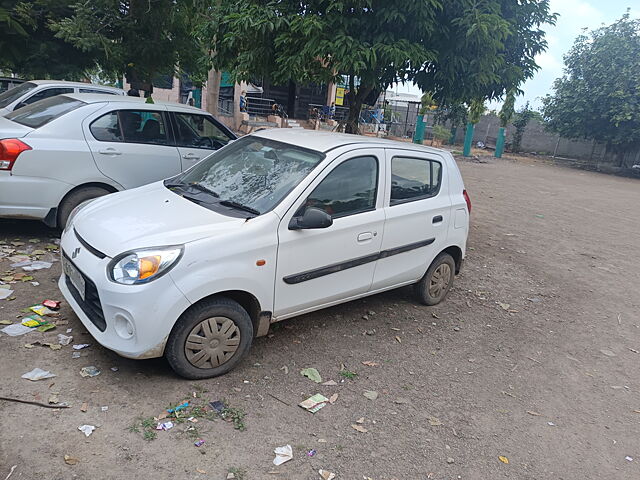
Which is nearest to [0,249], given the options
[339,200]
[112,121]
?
[112,121]

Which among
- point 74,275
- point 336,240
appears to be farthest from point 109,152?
point 336,240

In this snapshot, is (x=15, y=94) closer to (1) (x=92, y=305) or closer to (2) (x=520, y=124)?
(1) (x=92, y=305)

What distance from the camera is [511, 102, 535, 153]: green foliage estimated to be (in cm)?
3281

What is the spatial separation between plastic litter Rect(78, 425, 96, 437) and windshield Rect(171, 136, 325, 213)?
5.85ft

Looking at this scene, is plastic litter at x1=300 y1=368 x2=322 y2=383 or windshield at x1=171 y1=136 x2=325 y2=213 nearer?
plastic litter at x1=300 y1=368 x2=322 y2=383

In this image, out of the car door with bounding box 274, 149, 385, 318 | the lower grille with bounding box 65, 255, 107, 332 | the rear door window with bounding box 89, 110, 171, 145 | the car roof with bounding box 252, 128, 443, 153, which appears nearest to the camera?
the lower grille with bounding box 65, 255, 107, 332

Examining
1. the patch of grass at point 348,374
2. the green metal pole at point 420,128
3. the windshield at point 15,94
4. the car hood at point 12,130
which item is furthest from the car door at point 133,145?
the green metal pole at point 420,128

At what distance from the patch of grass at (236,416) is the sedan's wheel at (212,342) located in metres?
0.39

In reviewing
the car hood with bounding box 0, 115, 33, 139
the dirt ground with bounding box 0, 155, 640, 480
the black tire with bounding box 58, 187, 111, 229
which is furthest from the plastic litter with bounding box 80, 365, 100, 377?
the car hood with bounding box 0, 115, 33, 139

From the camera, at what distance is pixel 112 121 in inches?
234

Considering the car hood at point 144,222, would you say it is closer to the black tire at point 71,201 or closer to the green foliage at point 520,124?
the black tire at point 71,201

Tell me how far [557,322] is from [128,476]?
466cm

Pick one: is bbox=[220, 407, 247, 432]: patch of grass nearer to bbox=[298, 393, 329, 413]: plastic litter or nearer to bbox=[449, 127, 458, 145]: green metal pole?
bbox=[298, 393, 329, 413]: plastic litter

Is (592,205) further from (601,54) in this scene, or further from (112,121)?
(601,54)
